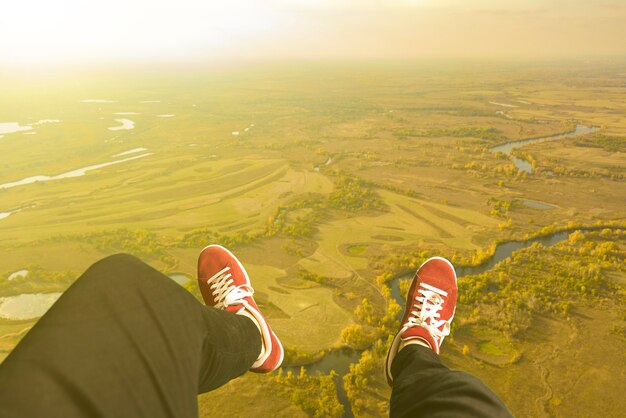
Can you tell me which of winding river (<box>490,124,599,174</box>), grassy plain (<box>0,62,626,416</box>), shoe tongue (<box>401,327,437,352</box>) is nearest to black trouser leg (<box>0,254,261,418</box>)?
shoe tongue (<box>401,327,437,352</box>)

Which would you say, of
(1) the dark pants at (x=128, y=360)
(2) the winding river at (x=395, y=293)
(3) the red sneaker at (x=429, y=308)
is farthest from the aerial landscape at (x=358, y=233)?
(1) the dark pants at (x=128, y=360)

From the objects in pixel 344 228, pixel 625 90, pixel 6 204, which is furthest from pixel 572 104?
pixel 6 204

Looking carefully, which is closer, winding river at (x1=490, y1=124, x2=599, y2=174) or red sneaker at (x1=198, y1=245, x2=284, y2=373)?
red sneaker at (x1=198, y1=245, x2=284, y2=373)

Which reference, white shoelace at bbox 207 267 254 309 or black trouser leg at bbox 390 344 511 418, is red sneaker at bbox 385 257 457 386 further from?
white shoelace at bbox 207 267 254 309

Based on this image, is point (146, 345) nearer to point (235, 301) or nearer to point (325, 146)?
point (235, 301)

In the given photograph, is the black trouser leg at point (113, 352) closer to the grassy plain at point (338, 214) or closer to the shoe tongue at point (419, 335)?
the shoe tongue at point (419, 335)
